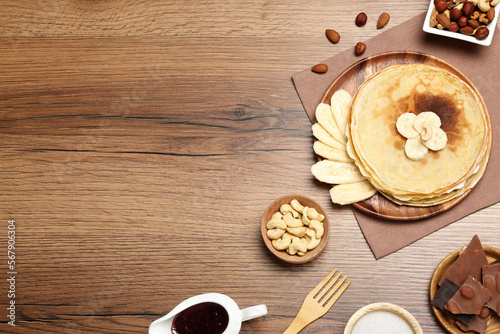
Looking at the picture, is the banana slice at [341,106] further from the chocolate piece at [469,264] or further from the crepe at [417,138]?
the chocolate piece at [469,264]

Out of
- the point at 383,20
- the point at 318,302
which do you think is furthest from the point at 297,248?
the point at 383,20

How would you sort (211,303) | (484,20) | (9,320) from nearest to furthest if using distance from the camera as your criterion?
(211,303) → (484,20) → (9,320)

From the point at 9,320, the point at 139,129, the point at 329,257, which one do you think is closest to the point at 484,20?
the point at 329,257

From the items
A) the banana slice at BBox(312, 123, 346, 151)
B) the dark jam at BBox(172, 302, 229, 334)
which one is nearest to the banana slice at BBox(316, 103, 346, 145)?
Result: the banana slice at BBox(312, 123, 346, 151)

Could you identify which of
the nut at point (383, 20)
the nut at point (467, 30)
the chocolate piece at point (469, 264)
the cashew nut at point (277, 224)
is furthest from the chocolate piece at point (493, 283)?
the nut at point (383, 20)

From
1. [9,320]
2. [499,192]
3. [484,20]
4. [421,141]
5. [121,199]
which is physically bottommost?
[9,320]

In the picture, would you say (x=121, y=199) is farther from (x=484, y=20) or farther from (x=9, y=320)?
(x=484, y=20)

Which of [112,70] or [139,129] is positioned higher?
[112,70]
